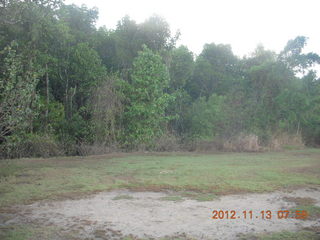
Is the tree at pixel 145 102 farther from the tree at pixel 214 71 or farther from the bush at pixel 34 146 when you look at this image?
the tree at pixel 214 71

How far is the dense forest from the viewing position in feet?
46.9

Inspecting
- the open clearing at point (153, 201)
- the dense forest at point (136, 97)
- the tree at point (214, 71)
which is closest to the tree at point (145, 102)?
the dense forest at point (136, 97)

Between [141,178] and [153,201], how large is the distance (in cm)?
216

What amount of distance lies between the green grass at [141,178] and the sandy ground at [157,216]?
0.59 metres

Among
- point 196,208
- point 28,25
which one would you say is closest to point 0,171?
point 196,208

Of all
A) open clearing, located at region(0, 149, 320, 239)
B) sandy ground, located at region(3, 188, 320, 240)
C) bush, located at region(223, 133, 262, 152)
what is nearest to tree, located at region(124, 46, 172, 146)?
bush, located at region(223, 133, 262, 152)

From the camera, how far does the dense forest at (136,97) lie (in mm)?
14289

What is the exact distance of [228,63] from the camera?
28.1 m

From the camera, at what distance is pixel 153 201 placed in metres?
5.88

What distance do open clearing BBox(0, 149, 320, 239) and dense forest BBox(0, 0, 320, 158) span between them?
5290 mm

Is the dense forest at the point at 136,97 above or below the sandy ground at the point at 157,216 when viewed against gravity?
above

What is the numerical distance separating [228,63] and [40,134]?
18997mm
